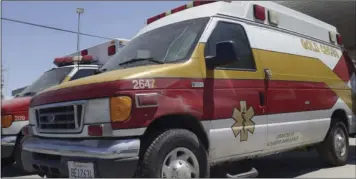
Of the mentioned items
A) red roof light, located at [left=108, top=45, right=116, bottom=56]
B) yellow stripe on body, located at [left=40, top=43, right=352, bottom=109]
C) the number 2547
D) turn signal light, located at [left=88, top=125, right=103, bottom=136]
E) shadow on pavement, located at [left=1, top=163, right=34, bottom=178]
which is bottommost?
shadow on pavement, located at [left=1, top=163, right=34, bottom=178]

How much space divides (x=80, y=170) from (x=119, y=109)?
0.63 m

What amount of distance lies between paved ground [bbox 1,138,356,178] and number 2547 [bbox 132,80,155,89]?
2204mm

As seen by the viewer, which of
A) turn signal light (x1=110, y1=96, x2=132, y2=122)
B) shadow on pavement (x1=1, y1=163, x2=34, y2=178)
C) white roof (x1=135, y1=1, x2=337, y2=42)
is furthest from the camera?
shadow on pavement (x1=1, y1=163, x2=34, y2=178)

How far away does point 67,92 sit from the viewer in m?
3.78

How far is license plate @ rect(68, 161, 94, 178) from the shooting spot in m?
3.33

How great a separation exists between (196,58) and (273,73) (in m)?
1.41

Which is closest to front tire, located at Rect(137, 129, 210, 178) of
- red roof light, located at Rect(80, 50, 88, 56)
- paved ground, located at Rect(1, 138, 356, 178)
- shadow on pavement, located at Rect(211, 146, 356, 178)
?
shadow on pavement, located at Rect(211, 146, 356, 178)

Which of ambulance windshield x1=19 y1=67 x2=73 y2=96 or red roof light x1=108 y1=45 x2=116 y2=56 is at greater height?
red roof light x1=108 y1=45 x2=116 y2=56

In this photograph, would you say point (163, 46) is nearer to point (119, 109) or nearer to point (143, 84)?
point (143, 84)

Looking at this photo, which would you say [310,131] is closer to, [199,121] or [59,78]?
[199,121]

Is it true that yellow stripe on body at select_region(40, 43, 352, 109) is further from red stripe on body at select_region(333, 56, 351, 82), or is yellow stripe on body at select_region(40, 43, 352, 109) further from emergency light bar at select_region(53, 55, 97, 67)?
emergency light bar at select_region(53, 55, 97, 67)

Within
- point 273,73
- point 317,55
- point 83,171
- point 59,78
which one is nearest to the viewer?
point 83,171

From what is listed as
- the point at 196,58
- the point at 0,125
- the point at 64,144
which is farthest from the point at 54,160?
the point at 0,125

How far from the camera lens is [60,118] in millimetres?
3834
